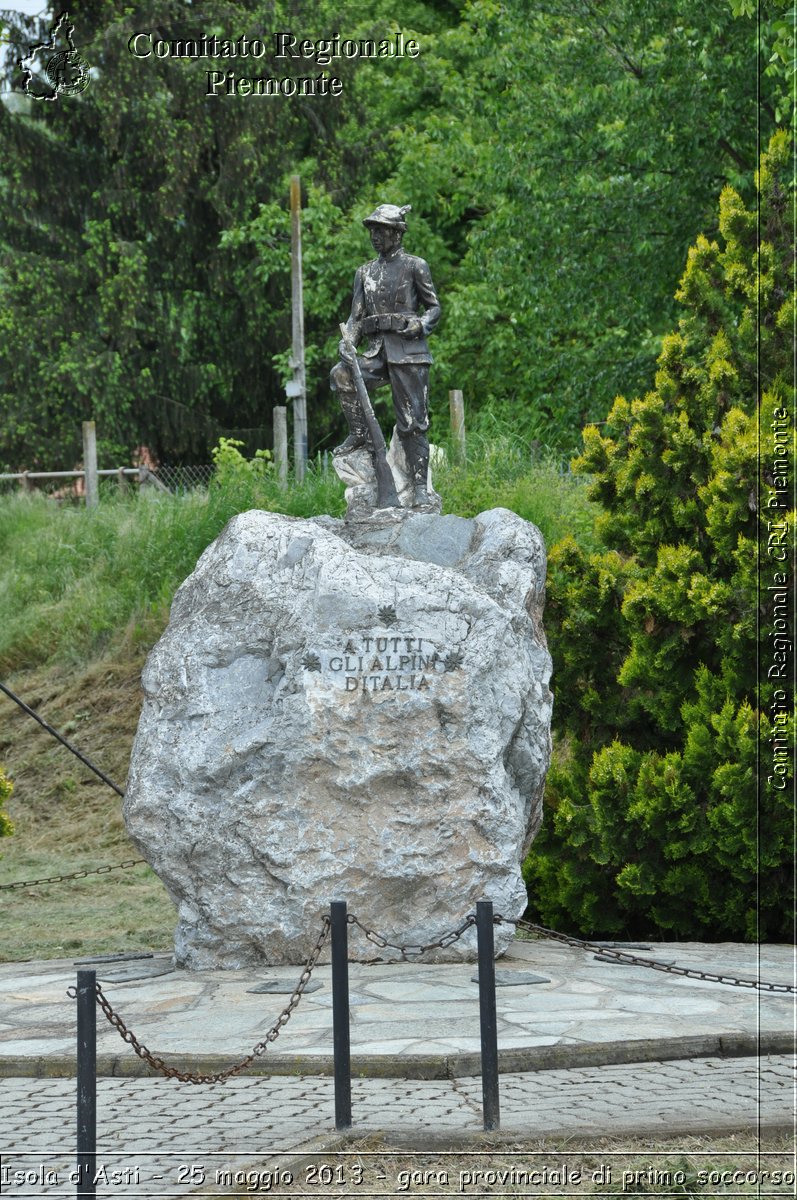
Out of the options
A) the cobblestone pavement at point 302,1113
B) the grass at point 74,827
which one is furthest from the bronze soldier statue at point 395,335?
the cobblestone pavement at point 302,1113

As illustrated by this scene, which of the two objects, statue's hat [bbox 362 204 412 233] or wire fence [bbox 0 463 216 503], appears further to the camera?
wire fence [bbox 0 463 216 503]

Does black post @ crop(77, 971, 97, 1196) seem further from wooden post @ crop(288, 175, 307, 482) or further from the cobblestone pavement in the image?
wooden post @ crop(288, 175, 307, 482)

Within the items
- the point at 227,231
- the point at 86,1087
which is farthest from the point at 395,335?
the point at 227,231

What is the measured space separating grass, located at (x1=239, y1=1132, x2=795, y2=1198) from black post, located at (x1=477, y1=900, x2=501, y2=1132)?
13 centimetres

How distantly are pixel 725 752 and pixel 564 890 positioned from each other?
140 cm

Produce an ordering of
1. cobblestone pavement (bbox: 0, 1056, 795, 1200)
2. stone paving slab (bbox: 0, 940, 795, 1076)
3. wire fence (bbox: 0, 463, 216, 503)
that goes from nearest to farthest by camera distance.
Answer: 1. cobblestone pavement (bbox: 0, 1056, 795, 1200)
2. stone paving slab (bbox: 0, 940, 795, 1076)
3. wire fence (bbox: 0, 463, 216, 503)

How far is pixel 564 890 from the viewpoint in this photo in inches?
389

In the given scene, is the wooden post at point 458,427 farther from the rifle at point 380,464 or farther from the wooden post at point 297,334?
the rifle at point 380,464

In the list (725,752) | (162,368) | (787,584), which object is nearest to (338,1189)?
(725,752)

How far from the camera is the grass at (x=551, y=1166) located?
5.03 metres

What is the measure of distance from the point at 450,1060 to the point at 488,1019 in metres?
0.72

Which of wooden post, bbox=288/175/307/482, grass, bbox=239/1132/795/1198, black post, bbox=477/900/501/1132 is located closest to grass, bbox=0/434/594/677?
wooden post, bbox=288/175/307/482

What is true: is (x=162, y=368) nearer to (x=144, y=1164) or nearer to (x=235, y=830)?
(x=235, y=830)

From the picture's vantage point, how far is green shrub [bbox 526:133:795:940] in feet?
30.9
